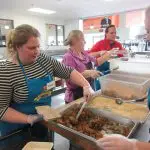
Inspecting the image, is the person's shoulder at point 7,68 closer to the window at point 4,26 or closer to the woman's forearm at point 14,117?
the woman's forearm at point 14,117

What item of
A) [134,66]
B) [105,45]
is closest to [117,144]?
[134,66]

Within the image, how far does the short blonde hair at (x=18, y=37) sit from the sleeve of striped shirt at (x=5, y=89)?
0.17m

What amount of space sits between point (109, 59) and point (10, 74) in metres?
1.39

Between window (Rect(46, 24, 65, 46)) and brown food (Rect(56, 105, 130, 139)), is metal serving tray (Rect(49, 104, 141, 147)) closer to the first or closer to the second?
brown food (Rect(56, 105, 130, 139))

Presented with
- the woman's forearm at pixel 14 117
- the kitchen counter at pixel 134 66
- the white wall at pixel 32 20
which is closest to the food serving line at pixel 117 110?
the woman's forearm at pixel 14 117

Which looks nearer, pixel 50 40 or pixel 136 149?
pixel 136 149

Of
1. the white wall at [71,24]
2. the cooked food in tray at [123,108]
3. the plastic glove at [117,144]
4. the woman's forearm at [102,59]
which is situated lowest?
the cooked food in tray at [123,108]

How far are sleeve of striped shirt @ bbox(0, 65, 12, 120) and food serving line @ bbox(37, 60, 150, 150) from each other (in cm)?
22

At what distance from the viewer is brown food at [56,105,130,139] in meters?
0.96

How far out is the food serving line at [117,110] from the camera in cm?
93

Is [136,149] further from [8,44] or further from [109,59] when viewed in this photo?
[109,59]

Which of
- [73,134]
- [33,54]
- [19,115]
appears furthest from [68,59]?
[73,134]

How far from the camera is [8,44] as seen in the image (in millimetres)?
1277

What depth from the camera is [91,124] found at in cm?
105
